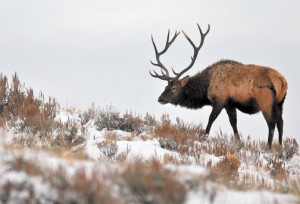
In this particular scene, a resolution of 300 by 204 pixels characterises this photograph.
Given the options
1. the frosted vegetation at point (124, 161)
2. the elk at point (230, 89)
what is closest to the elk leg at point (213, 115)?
the elk at point (230, 89)

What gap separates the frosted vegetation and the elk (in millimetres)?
826

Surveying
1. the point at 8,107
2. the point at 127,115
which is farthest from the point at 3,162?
the point at 127,115

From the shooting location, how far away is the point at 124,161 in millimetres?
5262

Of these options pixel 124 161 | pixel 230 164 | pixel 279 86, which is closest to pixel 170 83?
pixel 279 86

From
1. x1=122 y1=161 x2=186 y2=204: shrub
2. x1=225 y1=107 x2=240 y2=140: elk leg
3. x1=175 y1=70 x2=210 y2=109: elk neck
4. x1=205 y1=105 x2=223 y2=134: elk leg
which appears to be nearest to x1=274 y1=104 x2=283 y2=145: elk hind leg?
x1=225 y1=107 x2=240 y2=140: elk leg

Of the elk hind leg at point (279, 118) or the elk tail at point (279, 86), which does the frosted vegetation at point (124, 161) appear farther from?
the elk tail at point (279, 86)

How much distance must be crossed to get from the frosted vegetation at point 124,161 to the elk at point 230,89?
0.83 m

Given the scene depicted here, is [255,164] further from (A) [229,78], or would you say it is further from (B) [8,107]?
(B) [8,107]

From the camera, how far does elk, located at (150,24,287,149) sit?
468 inches

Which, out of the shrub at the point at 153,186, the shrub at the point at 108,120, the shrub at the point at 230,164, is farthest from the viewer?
the shrub at the point at 108,120

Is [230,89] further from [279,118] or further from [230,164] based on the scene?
[230,164]

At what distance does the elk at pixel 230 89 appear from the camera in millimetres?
11891

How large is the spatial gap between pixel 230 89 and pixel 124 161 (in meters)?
7.35

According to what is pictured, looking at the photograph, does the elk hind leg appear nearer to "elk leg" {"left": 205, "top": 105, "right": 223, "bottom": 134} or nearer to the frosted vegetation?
the frosted vegetation
